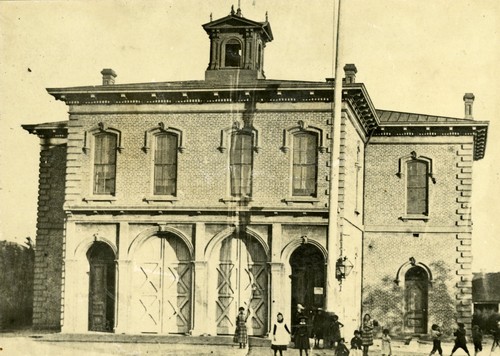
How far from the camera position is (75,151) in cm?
2928

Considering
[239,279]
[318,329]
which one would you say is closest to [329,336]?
[318,329]

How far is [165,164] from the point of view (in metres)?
28.9

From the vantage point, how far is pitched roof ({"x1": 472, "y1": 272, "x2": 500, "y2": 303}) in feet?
147

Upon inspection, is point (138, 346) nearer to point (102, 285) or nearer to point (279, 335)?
point (102, 285)

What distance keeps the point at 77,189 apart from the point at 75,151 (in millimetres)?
1338

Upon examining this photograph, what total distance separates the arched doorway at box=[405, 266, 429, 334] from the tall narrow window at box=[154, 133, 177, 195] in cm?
1072

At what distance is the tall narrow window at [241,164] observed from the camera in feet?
92.5

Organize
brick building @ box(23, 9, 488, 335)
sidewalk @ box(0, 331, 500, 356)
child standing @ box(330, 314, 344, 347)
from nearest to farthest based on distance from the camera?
child standing @ box(330, 314, 344, 347) < sidewalk @ box(0, 331, 500, 356) < brick building @ box(23, 9, 488, 335)

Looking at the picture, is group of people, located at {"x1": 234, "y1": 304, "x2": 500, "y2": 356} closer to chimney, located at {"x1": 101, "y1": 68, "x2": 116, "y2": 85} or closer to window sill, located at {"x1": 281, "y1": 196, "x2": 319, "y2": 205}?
window sill, located at {"x1": 281, "y1": 196, "x2": 319, "y2": 205}

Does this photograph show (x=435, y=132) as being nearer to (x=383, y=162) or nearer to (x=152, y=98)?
(x=383, y=162)

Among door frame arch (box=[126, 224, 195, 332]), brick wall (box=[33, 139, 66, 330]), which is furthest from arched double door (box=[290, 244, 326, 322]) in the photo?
brick wall (box=[33, 139, 66, 330])

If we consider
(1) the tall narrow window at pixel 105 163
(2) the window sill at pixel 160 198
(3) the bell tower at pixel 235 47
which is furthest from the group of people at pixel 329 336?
(3) the bell tower at pixel 235 47

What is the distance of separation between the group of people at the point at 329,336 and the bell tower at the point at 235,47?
9367 mm

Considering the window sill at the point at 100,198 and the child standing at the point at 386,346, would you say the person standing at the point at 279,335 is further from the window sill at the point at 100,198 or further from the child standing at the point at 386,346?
the window sill at the point at 100,198
